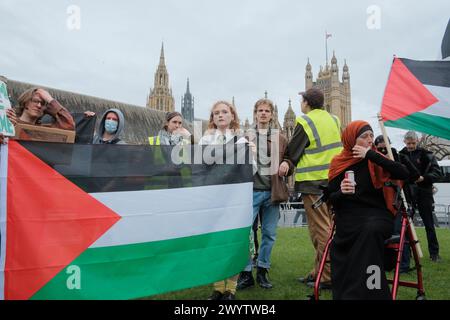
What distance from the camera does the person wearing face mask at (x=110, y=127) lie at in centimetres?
472

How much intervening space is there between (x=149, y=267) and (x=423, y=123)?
4129 mm

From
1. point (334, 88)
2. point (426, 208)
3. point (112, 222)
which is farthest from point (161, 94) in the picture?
point (112, 222)

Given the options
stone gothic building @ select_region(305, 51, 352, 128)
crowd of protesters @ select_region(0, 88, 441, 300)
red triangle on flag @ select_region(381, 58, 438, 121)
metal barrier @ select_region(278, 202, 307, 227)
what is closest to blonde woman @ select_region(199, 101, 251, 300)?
crowd of protesters @ select_region(0, 88, 441, 300)

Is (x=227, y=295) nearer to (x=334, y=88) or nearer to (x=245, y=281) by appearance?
(x=245, y=281)

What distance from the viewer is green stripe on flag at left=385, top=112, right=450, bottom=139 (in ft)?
16.1

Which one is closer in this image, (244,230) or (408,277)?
(244,230)

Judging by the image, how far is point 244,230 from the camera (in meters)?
3.94

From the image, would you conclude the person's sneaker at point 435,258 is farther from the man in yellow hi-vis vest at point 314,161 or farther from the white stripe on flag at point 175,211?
the white stripe on flag at point 175,211

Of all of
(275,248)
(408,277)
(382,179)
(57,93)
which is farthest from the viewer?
(57,93)

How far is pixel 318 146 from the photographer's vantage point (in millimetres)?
4688

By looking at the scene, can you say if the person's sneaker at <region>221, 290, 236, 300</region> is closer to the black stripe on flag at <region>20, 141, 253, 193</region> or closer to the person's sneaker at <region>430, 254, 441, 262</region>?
the black stripe on flag at <region>20, 141, 253, 193</region>
